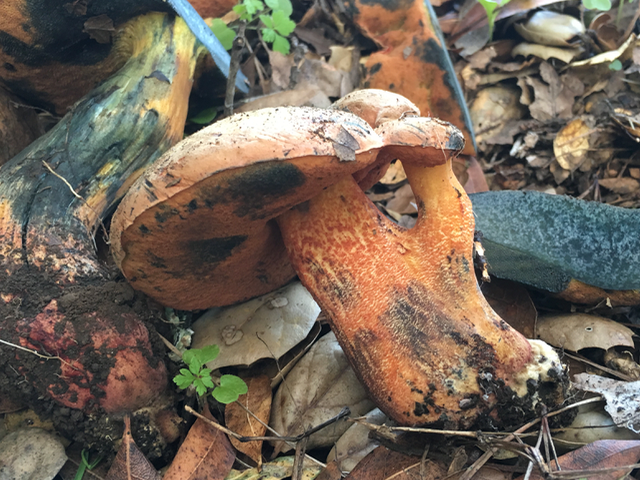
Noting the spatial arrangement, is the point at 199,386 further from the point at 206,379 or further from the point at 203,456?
the point at 203,456

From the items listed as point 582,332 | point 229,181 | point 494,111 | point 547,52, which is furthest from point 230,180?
point 547,52

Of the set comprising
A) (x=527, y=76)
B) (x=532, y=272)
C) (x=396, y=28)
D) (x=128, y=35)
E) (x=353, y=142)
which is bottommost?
(x=532, y=272)

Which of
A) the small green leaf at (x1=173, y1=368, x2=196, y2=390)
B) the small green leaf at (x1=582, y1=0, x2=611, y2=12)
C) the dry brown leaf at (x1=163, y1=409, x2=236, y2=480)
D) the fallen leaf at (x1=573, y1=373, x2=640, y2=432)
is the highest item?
the small green leaf at (x1=582, y1=0, x2=611, y2=12)

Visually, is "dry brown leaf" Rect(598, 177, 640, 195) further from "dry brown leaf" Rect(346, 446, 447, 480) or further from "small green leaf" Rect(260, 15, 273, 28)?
"small green leaf" Rect(260, 15, 273, 28)

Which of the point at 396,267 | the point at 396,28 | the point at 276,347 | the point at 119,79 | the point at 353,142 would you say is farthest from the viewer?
the point at 396,28

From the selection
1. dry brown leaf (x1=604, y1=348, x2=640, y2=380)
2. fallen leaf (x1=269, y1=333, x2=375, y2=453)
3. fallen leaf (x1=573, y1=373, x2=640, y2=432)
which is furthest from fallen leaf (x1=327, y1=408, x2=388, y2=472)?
dry brown leaf (x1=604, y1=348, x2=640, y2=380)

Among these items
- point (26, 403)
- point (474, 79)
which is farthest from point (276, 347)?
point (474, 79)

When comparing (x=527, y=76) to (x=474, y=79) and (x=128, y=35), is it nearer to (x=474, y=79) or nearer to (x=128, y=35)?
(x=474, y=79)
